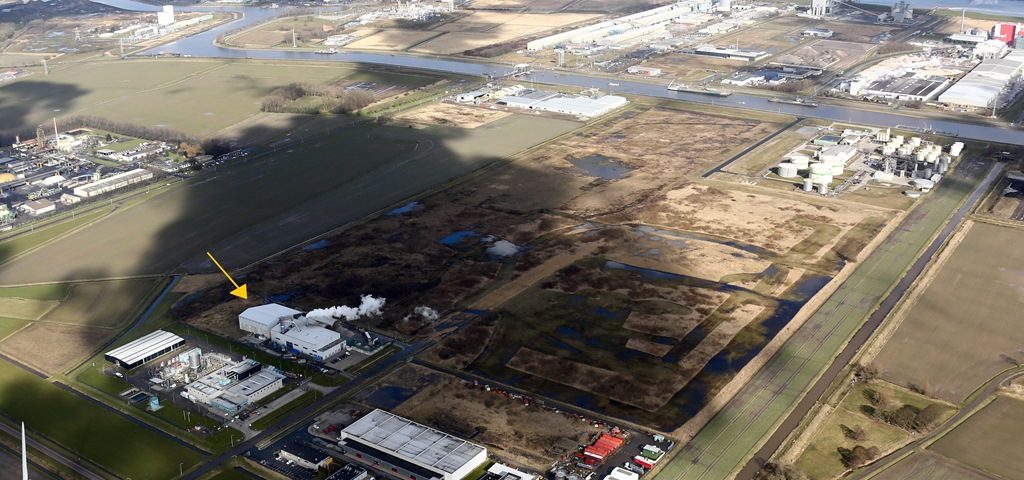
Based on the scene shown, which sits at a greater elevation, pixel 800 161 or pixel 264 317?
pixel 800 161

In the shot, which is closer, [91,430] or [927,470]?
[927,470]

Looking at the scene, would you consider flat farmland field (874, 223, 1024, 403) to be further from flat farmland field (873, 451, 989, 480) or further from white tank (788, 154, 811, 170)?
white tank (788, 154, 811, 170)

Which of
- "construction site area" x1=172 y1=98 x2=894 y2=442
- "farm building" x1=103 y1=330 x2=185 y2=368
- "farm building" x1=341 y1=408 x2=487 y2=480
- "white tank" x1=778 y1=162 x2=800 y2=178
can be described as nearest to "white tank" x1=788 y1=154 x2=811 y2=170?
"white tank" x1=778 y1=162 x2=800 y2=178

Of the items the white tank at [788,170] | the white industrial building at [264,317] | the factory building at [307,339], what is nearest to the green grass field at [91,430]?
the factory building at [307,339]

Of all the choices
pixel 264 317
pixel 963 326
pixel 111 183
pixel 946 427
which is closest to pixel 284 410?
pixel 264 317

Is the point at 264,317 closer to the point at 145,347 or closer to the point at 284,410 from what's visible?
the point at 145,347
